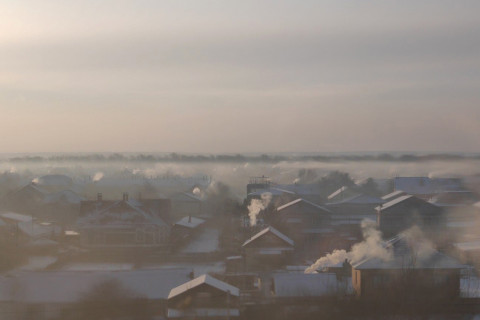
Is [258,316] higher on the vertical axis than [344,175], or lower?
Result: lower

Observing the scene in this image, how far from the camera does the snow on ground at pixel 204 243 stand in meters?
19.7

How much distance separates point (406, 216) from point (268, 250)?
21.6 ft

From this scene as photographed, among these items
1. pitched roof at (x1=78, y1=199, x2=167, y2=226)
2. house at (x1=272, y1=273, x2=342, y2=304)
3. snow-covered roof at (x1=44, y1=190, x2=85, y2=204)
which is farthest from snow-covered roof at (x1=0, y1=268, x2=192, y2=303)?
snow-covered roof at (x1=44, y1=190, x2=85, y2=204)

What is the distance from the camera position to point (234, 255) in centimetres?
1866

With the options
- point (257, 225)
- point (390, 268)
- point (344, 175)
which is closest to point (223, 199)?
point (257, 225)

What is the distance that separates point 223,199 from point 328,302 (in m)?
22.3

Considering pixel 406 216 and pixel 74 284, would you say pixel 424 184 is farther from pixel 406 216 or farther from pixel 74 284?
pixel 74 284

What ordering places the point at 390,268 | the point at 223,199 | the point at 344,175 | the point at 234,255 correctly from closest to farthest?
the point at 390,268 → the point at 234,255 → the point at 223,199 → the point at 344,175

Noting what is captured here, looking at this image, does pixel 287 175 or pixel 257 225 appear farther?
pixel 287 175

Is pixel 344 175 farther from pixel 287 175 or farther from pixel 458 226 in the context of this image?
pixel 458 226

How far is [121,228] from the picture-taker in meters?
19.9

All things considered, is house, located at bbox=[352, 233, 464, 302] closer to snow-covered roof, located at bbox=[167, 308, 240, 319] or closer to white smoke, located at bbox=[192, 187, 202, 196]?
snow-covered roof, located at bbox=[167, 308, 240, 319]

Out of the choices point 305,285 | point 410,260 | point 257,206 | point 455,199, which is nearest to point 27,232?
point 257,206

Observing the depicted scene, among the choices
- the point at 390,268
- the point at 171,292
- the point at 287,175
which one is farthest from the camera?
the point at 287,175
